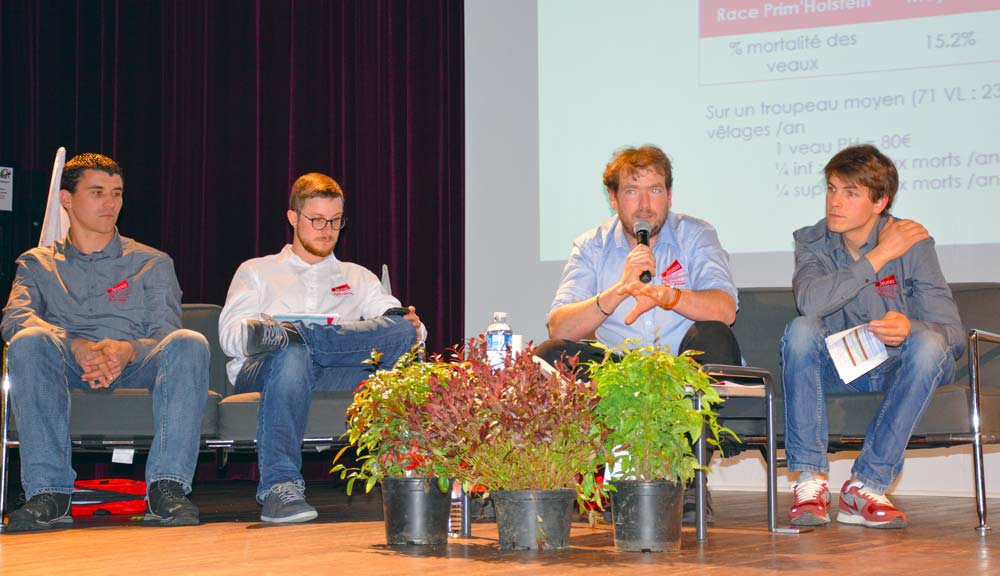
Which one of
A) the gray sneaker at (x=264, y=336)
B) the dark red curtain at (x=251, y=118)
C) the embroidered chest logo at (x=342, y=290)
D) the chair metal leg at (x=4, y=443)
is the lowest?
the chair metal leg at (x=4, y=443)

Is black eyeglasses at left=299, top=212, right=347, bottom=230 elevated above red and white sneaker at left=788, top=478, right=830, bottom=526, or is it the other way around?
black eyeglasses at left=299, top=212, right=347, bottom=230

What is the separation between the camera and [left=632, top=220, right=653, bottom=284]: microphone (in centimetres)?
318

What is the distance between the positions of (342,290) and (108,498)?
1.00 metres

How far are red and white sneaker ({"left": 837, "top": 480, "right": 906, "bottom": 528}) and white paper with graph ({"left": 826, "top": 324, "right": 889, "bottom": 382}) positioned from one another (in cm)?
30

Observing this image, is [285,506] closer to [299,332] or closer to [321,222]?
[299,332]

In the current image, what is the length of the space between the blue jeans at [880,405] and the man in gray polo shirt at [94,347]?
166cm

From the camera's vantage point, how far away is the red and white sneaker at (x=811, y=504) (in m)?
2.98

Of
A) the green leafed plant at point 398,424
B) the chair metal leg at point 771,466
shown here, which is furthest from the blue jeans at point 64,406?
the chair metal leg at point 771,466

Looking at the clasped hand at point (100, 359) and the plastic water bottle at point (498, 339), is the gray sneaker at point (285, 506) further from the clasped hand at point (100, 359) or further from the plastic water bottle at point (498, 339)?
the plastic water bottle at point (498, 339)

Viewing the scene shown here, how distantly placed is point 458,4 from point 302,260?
6.57 feet

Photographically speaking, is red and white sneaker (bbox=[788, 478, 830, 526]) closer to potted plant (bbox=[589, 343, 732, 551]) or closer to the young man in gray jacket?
the young man in gray jacket

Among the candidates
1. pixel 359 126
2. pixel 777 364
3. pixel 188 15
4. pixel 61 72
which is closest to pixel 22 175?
pixel 61 72

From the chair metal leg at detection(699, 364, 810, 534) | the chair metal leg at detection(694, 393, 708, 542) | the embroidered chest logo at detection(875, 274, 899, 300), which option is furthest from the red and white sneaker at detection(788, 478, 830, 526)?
the embroidered chest logo at detection(875, 274, 899, 300)

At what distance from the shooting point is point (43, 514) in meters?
3.10
